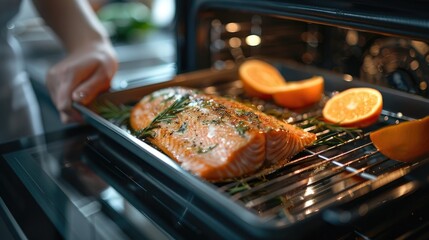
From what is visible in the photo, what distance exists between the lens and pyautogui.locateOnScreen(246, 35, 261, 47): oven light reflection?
5.39 ft

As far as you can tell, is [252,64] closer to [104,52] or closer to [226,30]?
[226,30]

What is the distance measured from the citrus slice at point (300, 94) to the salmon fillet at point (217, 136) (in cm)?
22

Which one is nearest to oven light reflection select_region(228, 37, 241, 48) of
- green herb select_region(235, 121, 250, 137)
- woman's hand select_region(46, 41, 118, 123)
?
woman's hand select_region(46, 41, 118, 123)

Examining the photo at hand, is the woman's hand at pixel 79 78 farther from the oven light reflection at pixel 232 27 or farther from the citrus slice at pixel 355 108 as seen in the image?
the citrus slice at pixel 355 108

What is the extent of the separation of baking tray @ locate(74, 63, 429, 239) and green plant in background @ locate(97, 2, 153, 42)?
171 cm

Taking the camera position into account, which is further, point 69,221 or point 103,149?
point 103,149

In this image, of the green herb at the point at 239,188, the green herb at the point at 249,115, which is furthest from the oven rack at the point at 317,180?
the green herb at the point at 249,115

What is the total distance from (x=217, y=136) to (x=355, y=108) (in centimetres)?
41

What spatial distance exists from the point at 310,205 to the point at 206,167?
0.21 metres

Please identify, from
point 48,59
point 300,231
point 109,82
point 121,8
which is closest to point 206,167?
point 300,231

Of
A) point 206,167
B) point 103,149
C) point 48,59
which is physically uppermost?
point 206,167

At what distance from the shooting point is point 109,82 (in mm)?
1289

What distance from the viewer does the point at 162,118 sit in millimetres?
1056

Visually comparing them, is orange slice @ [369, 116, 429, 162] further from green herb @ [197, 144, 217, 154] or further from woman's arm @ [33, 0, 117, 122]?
woman's arm @ [33, 0, 117, 122]
